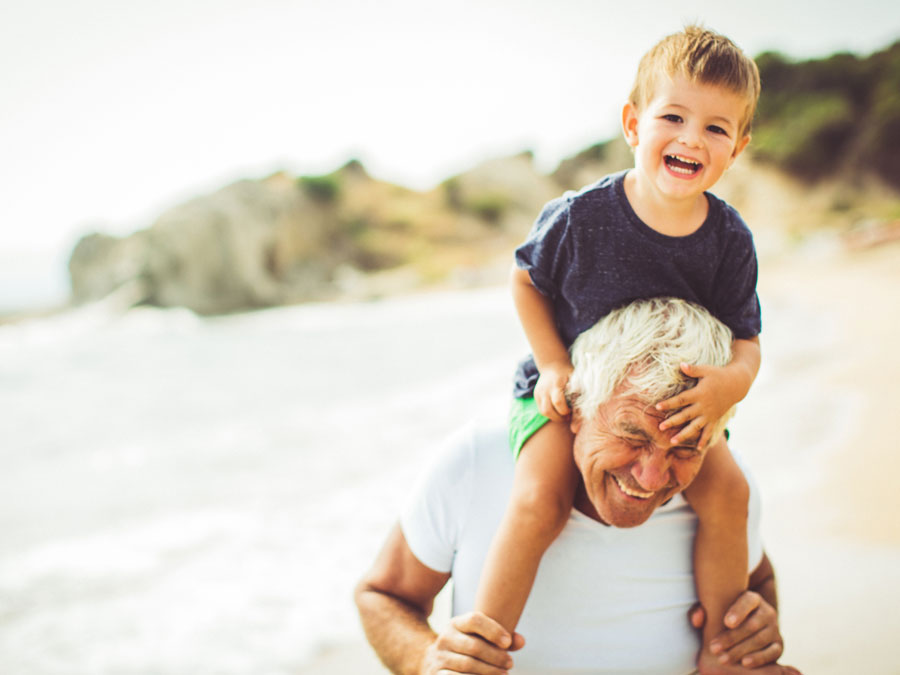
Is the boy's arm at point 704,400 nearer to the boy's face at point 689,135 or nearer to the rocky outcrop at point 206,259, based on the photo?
the boy's face at point 689,135

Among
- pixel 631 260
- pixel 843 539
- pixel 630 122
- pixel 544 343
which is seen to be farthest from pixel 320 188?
pixel 631 260

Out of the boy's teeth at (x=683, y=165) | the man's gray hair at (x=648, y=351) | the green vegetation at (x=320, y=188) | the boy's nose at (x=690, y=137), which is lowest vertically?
the man's gray hair at (x=648, y=351)

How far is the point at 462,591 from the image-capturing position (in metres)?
1.57

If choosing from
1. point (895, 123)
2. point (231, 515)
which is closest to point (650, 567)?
point (231, 515)

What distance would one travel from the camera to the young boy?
141cm

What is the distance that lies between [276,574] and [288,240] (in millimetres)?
29564

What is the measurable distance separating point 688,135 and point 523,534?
37.5 inches

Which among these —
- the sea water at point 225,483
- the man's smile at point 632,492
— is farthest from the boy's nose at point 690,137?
the sea water at point 225,483

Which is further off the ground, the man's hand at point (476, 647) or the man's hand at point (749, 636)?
the man's hand at point (749, 636)

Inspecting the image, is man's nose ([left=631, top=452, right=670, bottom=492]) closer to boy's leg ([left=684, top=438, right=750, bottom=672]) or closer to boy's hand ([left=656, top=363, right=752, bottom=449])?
boy's hand ([left=656, top=363, right=752, bottom=449])

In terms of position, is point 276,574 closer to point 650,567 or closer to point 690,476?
point 650,567

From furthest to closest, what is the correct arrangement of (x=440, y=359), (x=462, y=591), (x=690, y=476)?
(x=440, y=359), (x=462, y=591), (x=690, y=476)

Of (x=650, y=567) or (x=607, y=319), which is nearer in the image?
(x=607, y=319)

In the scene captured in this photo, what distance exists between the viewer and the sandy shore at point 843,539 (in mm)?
2537
